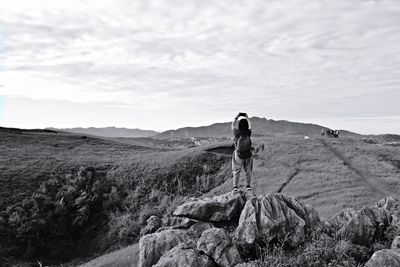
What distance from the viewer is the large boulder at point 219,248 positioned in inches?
444

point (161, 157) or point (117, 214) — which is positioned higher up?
point (161, 157)

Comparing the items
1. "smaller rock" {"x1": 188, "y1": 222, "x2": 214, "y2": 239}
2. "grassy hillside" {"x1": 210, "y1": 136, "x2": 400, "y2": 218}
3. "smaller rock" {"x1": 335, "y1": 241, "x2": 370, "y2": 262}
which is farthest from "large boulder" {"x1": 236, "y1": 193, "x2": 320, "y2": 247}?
"grassy hillside" {"x1": 210, "y1": 136, "x2": 400, "y2": 218}

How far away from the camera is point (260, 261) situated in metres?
11.0

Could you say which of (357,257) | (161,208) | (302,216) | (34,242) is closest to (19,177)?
(34,242)

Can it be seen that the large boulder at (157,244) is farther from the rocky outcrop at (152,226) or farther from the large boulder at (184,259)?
the rocky outcrop at (152,226)

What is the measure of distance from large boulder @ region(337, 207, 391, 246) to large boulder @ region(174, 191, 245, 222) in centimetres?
428

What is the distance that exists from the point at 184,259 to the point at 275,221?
12.3 ft

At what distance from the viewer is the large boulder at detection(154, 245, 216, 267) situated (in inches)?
429

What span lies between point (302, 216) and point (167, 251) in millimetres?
5648

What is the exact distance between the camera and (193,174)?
3334 cm

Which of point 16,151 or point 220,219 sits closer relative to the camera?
point 220,219

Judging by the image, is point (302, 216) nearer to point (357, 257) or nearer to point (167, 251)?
point (357, 257)

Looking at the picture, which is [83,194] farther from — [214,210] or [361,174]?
A: [361,174]

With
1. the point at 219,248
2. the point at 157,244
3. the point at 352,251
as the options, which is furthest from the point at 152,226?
the point at 352,251
